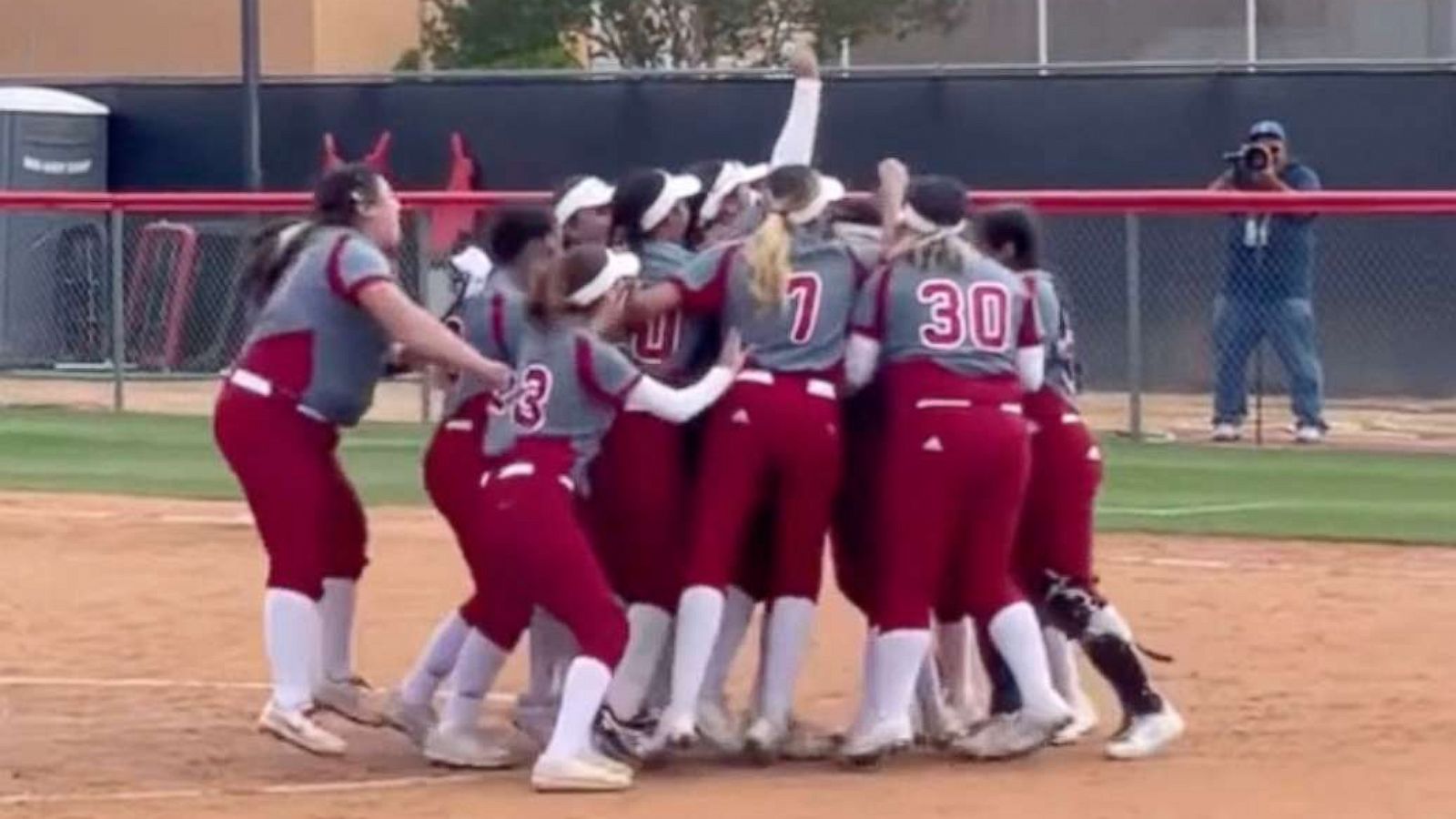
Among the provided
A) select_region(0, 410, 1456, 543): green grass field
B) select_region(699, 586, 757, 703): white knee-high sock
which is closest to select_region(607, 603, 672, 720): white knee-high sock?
select_region(699, 586, 757, 703): white knee-high sock

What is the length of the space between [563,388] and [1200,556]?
22.1 ft

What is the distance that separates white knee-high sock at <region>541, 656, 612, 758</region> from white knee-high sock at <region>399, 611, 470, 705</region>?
775mm

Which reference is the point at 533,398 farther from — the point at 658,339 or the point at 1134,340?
the point at 1134,340

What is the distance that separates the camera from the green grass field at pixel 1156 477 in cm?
1809

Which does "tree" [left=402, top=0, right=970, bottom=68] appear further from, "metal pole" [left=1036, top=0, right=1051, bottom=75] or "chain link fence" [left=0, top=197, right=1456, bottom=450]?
"chain link fence" [left=0, top=197, right=1456, bottom=450]

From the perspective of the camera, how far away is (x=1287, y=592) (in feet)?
50.1

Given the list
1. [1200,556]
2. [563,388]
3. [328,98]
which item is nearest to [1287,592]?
[1200,556]

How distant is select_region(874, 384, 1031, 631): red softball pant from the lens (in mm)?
10609

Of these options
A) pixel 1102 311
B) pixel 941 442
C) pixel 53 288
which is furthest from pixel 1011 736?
pixel 53 288

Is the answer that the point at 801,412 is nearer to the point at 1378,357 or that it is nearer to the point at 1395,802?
the point at 1395,802

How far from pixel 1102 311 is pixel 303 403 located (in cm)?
1427

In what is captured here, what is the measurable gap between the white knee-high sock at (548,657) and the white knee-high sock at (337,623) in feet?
2.13

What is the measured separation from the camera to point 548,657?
11.4 metres

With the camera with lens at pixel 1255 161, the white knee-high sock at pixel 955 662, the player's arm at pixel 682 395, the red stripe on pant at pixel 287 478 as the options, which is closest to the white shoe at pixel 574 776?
the player's arm at pixel 682 395
